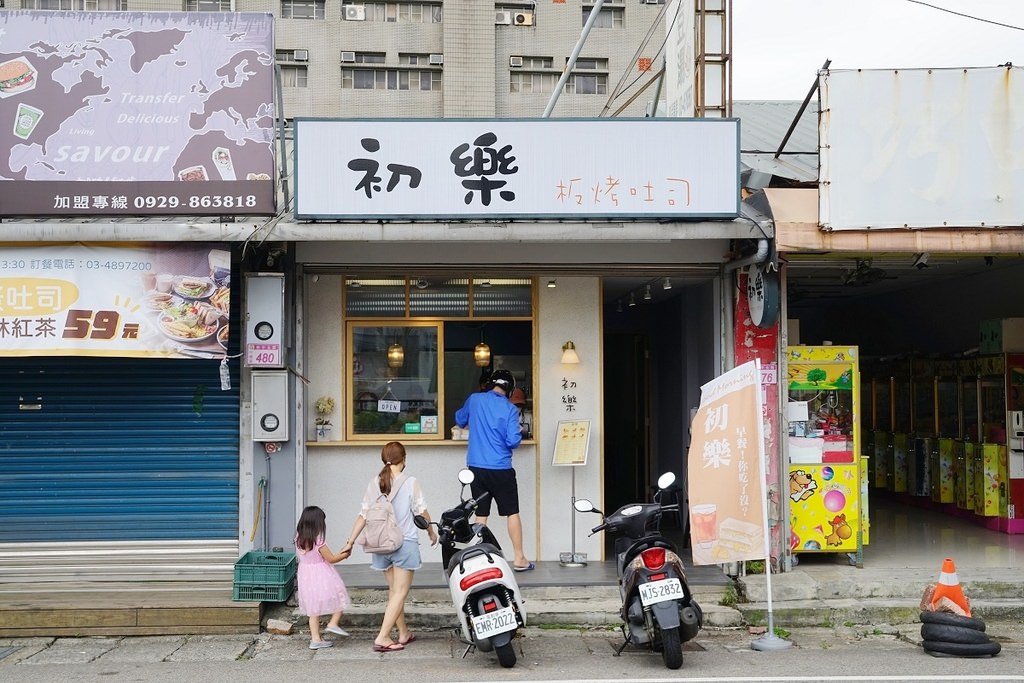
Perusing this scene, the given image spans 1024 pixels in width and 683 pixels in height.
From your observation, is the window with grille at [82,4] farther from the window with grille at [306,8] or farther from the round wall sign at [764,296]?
the round wall sign at [764,296]

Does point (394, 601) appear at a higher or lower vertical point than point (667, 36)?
lower

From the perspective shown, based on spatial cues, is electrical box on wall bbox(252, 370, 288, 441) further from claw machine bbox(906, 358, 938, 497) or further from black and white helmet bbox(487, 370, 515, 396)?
claw machine bbox(906, 358, 938, 497)

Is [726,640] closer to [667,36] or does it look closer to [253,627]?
[253,627]

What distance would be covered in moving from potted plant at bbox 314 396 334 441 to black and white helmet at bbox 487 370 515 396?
5.73 ft

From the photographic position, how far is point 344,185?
28.8ft

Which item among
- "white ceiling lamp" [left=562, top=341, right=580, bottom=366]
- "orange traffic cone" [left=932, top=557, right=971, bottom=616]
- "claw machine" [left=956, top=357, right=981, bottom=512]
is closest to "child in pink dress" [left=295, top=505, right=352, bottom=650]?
"white ceiling lamp" [left=562, top=341, right=580, bottom=366]

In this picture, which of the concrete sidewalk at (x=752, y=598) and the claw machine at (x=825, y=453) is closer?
the concrete sidewalk at (x=752, y=598)

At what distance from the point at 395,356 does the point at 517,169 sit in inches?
103

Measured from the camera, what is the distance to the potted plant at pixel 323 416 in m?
9.98

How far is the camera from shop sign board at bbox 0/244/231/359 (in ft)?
28.6

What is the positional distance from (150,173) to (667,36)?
599 centimetres

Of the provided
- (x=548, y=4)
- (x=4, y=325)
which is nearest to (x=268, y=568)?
(x=4, y=325)

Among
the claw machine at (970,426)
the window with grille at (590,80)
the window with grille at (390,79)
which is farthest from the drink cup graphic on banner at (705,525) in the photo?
the window with grille at (590,80)

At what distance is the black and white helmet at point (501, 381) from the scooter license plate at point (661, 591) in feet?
9.99
